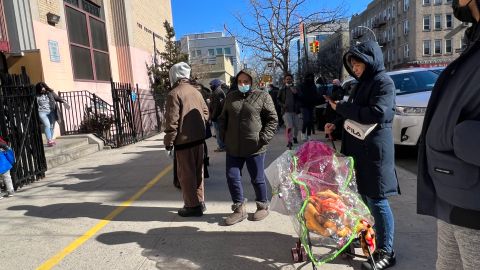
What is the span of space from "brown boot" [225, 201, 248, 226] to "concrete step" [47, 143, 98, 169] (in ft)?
20.3

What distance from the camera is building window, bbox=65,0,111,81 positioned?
1389cm

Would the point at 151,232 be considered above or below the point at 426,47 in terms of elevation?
below

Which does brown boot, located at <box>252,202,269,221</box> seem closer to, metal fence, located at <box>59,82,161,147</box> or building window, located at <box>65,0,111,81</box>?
metal fence, located at <box>59,82,161,147</box>

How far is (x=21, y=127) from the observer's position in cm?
709

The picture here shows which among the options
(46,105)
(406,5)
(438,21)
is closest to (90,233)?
(46,105)

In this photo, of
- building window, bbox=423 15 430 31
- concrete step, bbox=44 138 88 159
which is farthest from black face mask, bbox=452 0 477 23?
building window, bbox=423 15 430 31

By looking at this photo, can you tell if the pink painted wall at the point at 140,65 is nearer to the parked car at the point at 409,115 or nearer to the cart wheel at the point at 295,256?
the parked car at the point at 409,115

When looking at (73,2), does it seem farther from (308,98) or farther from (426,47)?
(426,47)

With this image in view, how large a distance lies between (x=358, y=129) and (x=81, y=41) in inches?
550

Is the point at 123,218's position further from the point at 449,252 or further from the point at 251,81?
the point at 449,252

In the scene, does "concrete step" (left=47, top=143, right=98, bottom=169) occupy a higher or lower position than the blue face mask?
lower

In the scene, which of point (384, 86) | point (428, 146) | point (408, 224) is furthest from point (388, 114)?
point (408, 224)

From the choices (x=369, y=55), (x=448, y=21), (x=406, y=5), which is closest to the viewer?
(x=369, y=55)

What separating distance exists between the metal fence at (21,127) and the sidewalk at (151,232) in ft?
1.64
